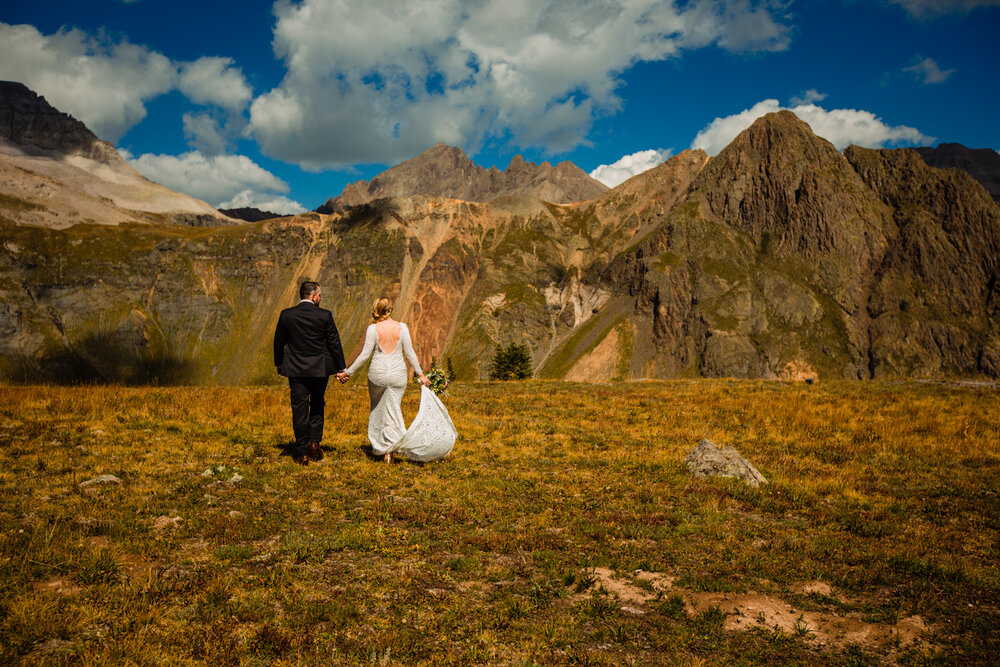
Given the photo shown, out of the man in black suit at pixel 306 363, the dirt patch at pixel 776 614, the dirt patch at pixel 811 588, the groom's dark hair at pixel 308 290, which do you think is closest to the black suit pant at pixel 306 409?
the man in black suit at pixel 306 363

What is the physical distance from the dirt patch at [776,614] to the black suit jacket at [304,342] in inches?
282

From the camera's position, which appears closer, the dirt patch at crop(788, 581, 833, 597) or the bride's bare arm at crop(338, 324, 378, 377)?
the dirt patch at crop(788, 581, 833, 597)

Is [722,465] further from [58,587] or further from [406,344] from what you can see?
[58,587]

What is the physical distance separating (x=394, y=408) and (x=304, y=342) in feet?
7.79

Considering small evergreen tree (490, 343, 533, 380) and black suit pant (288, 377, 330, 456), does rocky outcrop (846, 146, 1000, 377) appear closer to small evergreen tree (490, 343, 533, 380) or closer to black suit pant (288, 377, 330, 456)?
small evergreen tree (490, 343, 533, 380)

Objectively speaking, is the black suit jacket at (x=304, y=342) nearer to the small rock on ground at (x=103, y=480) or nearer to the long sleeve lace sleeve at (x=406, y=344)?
the long sleeve lace sleeve at (x=406, y=344)

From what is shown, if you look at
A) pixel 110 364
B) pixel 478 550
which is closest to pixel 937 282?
pixel 478 550

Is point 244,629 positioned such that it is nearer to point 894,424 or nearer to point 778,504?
point 778,504

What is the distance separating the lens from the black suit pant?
35.7 ft

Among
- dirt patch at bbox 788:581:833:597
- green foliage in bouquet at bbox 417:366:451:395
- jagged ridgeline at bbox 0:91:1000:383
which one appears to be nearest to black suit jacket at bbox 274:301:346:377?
green foliage in bouquet at bbox 417:366:451:395

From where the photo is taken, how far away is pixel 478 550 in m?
7.17

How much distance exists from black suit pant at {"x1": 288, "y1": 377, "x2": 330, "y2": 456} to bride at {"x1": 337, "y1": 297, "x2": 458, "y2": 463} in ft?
2.30

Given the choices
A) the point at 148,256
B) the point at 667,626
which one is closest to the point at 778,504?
the point at 667,626

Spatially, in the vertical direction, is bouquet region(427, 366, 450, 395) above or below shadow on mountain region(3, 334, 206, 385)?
above
